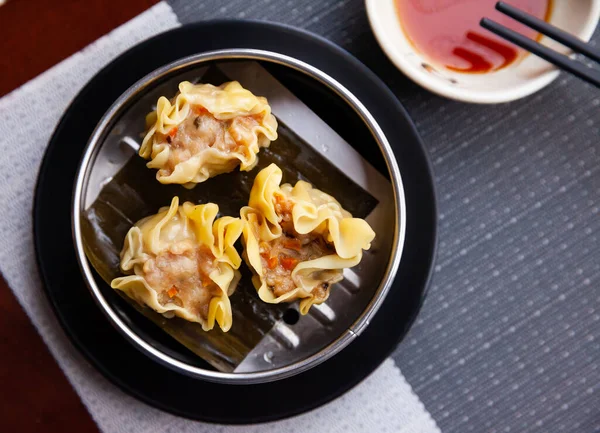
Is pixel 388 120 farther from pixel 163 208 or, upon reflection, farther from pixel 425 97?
pixel 163 208

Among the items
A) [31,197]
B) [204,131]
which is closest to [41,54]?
[31,197]

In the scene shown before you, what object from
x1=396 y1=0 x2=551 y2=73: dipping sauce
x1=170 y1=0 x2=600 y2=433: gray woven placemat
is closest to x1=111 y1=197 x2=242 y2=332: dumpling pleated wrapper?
x1=170 y1=0 x2=600 y2=433: gray woven placemat

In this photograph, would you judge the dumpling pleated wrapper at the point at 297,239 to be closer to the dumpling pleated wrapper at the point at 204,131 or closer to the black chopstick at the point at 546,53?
the dumpling pleated wrapper at the point at 204,131

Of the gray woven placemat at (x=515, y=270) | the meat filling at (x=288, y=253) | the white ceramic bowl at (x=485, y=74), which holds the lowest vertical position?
the gray woven placemat at (x=515, y=270)

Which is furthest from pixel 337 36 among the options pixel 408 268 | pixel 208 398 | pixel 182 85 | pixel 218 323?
pixel 208 398

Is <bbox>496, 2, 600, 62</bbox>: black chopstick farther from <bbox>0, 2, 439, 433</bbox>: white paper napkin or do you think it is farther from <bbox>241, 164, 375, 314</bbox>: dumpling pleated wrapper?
<bbox>0, 2, 439, 433</bbox>: white paper napkin

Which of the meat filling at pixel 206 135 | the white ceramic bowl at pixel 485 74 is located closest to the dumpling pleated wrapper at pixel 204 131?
the meat filling at pixel 206 135

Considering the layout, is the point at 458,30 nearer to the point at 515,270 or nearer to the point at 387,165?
the point at 387,165
